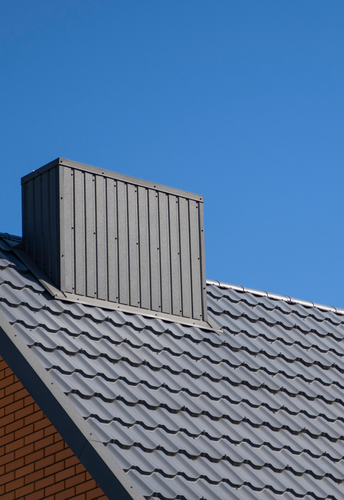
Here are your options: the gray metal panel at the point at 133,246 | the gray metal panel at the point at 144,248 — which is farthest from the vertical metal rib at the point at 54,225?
the gray metal panel at the point at 144,248

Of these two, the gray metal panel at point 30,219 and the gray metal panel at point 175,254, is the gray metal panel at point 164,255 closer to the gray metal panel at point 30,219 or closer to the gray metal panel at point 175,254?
the gray metal panel at point 175,254

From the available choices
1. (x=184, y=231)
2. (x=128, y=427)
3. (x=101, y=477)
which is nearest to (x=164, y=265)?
(x=184, y=231)

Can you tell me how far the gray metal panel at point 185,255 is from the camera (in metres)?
9.41

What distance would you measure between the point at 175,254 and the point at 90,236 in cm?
119

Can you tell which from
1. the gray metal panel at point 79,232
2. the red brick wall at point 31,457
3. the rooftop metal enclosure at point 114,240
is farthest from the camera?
the rooftop metal enclosure at point 114,240

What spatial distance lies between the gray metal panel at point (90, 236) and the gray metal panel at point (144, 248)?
0.61 meters

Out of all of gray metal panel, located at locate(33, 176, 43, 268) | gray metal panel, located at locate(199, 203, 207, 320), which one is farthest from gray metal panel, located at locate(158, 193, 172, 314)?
gray metal panel, located at locate(33, 176, 43, 268)

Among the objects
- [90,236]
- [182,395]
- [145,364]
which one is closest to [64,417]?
[182,395]

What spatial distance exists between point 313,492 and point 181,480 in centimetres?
142

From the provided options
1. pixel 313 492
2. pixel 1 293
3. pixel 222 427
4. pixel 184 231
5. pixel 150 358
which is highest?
pixel 184 231

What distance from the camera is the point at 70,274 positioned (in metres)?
8.58

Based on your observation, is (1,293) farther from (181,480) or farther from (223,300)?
(223,300)

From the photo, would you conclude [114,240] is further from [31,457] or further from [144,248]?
[31,457]

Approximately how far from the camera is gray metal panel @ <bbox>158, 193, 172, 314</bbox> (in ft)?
30.3
